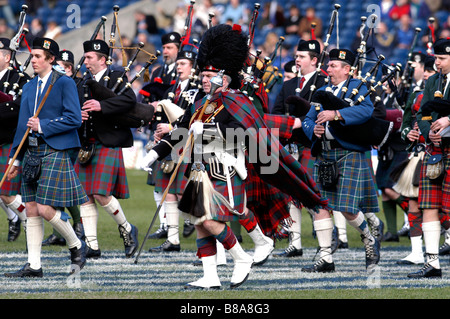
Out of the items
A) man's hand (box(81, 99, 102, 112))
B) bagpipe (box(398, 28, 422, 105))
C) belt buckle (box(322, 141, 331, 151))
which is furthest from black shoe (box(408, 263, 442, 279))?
bagpipe (box(398, 28, 422, 105))

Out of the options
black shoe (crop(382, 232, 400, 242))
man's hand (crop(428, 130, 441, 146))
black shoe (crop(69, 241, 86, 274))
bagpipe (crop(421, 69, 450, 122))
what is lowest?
black shoe (crop(382, 232, 400, 242))

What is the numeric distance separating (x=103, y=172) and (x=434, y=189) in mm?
2807

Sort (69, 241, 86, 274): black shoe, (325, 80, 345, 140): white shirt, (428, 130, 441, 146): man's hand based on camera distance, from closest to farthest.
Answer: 1. (69, 241, 86, 274): black shoe
2. (428, 130, 441, 146): man's hand
3. (325, 80, 345, 140): white shirt

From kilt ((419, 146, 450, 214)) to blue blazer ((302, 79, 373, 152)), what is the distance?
0.49 meters

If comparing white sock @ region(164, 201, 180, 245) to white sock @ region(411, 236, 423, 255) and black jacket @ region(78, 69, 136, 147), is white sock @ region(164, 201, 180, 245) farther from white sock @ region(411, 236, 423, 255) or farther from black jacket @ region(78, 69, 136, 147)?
white sock @ region(411, 236, 423, 255)

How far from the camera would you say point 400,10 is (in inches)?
610

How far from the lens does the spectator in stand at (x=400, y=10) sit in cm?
1541

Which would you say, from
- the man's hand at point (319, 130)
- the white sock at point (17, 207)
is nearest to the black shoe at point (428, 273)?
the man's hand at point (319, 130)

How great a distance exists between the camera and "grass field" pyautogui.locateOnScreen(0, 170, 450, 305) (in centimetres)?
554

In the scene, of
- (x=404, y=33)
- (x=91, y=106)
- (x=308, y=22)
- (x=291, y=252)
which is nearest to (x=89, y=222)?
(x=91, y=106)

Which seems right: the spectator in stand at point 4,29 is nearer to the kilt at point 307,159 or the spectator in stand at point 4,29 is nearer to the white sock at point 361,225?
the kilt at point 307,159
